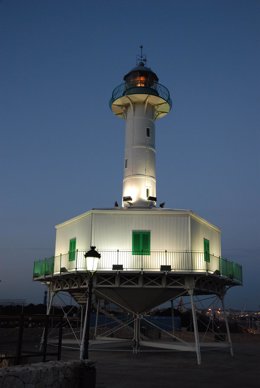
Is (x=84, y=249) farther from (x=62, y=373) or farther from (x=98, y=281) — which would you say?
(x=62, y=373)

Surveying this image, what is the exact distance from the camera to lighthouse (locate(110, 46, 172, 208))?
1318 inches

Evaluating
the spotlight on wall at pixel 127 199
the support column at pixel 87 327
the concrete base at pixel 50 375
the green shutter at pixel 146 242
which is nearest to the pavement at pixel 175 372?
the support column at pixel 87 327

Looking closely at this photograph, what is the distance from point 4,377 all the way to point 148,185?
23.5 meters

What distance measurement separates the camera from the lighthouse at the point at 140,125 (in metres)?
33.5

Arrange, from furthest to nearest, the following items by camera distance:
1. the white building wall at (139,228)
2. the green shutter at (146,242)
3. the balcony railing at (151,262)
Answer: the white building wall at (139,228), the green shutter at (146,242), the balcony railing at (151,262)

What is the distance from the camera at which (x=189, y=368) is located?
919 inches

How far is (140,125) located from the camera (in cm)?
3522

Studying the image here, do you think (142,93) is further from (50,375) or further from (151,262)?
(50,375)

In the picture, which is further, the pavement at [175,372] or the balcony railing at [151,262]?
the balcony railing at [151,262]

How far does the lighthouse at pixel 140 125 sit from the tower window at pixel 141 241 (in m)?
3.56

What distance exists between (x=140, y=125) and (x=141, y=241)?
35.3 ft

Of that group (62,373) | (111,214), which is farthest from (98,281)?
(62,373)

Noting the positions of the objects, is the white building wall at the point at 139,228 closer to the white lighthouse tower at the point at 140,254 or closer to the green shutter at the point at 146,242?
the white lighthouse tower at the point at 140,254

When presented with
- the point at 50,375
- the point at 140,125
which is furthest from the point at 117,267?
the point at 50,375
